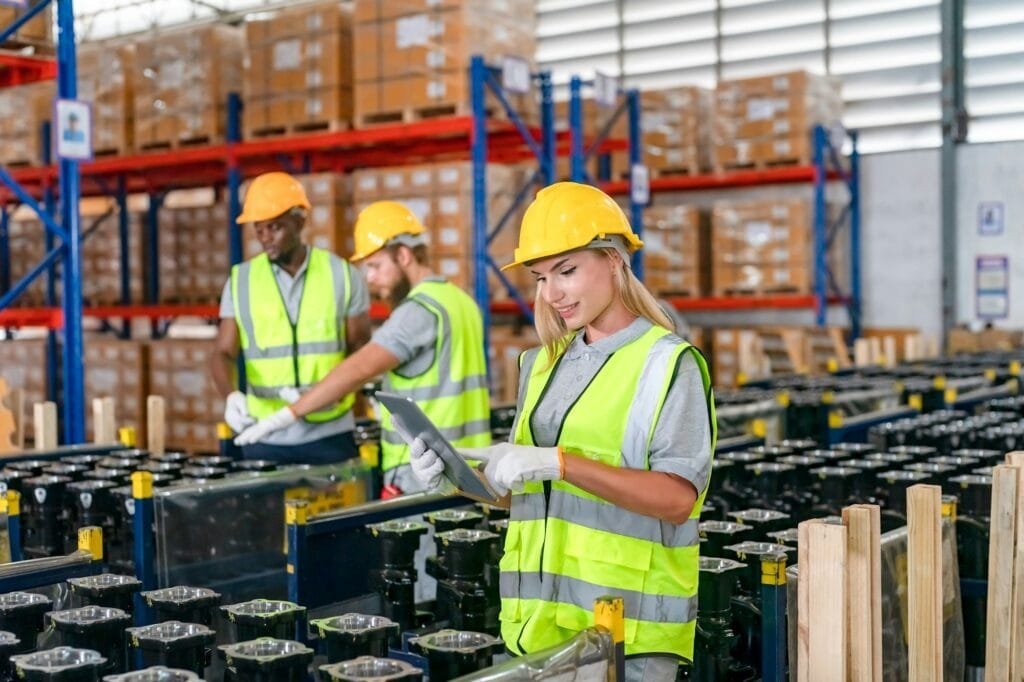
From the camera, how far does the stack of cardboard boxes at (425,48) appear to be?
885 cm

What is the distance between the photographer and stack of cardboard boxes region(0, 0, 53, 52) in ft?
24.0

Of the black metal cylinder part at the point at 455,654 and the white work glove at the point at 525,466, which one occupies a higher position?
the white work glove at the point at 525,466

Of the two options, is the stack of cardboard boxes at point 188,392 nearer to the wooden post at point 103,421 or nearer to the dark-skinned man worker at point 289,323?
the wooden post at point 103,421

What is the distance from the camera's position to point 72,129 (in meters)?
6.61

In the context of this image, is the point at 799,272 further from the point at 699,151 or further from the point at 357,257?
the point at 357,257

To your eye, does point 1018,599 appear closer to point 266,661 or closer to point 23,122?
point 266,661

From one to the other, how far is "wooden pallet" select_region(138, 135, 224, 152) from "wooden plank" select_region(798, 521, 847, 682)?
9.09 meters

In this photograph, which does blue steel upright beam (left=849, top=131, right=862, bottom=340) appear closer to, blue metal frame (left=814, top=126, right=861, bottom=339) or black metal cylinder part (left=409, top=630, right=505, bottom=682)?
blue metal frame (left=814, top=126, right=861, bottom=339)

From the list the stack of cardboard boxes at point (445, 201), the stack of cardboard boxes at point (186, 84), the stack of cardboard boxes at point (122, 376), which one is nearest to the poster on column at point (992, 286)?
the stack of cardboard boxes at point (445, 201)

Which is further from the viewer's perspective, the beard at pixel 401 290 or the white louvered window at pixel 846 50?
the white louvered window at pixel 846 50

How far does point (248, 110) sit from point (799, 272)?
5.92m

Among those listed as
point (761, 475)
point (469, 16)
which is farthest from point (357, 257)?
point (469, 16)

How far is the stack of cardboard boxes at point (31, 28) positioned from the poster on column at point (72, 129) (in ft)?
3.48

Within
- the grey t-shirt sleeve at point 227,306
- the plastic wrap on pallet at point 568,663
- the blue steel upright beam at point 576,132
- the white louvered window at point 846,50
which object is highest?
the white louvered window at point 846,50
